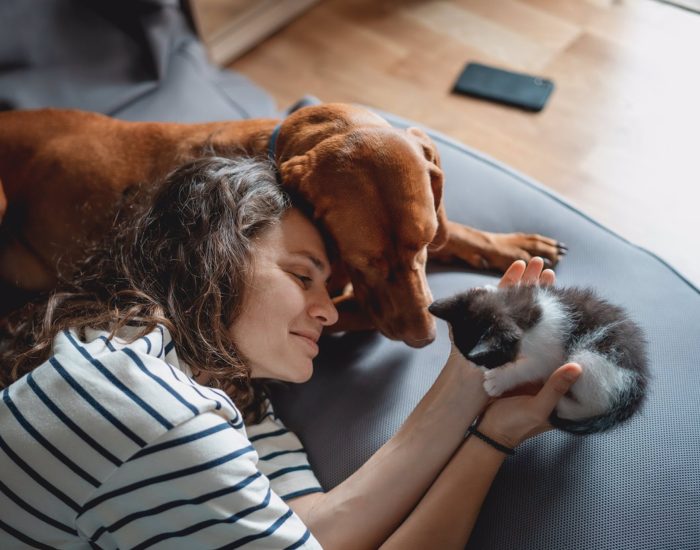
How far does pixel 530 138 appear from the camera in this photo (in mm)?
3018

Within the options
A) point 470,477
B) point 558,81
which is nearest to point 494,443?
point 470,477

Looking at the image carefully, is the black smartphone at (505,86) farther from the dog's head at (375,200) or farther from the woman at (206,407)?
the woman at (206,407)

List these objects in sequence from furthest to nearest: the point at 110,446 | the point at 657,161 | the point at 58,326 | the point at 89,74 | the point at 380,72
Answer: the point at 380,72
the point at 657,161
the point at 89,74
the point at 58,326
the point at 110,446

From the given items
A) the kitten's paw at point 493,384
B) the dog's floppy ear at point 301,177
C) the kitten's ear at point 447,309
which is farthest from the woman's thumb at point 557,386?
the dog's floppy ear at point 301,177

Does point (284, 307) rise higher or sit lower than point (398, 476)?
higher

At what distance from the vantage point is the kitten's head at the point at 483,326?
1338 mm

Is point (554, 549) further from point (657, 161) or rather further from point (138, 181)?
point (657, 161)

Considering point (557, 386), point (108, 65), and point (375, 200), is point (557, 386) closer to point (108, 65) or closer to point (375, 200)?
point (375, 200)

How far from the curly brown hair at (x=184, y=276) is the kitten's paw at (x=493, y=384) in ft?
1.78

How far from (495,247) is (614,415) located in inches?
27.9

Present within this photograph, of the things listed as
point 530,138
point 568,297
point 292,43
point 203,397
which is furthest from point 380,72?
point 203,397

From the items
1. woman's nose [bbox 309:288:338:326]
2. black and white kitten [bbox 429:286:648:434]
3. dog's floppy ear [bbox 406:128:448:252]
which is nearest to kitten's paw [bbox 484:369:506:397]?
black and white kitten [bbox 429:286:648:434]

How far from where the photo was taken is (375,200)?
162 centimetres

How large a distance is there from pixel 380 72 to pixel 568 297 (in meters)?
2.26
